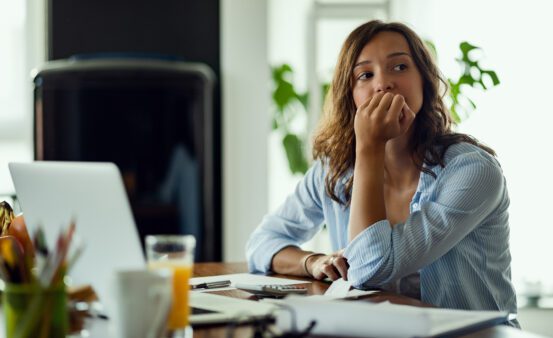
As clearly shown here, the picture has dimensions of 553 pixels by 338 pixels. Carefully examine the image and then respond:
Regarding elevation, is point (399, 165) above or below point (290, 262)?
above

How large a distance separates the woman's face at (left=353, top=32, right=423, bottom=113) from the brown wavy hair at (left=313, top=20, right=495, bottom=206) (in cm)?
2

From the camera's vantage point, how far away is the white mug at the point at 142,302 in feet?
3.15

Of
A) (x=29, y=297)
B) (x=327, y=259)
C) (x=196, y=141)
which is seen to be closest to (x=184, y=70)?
(x=196, y=141)

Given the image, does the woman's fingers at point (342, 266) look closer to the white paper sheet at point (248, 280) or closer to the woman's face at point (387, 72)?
the white paper sheet at point (248, 280)

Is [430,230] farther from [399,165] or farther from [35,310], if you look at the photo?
[35,310]

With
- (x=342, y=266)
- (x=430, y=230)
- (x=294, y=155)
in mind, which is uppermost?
(x=430, y=230)

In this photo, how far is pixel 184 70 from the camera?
3.50m

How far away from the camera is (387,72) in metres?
1.95

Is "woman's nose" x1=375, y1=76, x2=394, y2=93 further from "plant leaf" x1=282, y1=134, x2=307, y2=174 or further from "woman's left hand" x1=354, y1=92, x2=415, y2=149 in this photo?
"plant leaf" x1=282, y1=134, x2=307, y2=174

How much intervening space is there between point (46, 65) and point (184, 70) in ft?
1.95

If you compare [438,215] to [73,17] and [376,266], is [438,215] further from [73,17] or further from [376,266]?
[73,17]

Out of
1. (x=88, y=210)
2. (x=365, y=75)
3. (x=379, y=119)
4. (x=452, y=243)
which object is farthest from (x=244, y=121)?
(x=88, y=210)

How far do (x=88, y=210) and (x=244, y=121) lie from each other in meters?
2.68

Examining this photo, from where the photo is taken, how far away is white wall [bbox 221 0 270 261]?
3.80 m
